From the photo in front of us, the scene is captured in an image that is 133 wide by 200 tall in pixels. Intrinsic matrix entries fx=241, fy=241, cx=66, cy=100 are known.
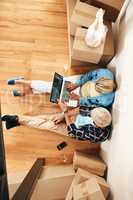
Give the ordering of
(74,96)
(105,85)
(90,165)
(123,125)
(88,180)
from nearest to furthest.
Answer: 1. (123,125)
2. (88,180)
3. (105,85)
4. (90,165)
5. (74,96)

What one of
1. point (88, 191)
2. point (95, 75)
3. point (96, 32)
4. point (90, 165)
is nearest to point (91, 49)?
point (96, 32)

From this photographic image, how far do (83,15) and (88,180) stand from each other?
4.44 feet

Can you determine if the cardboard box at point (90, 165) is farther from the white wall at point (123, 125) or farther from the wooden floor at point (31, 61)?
the wooden floor at point (31, 61)

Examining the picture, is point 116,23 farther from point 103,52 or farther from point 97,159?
point 97,159

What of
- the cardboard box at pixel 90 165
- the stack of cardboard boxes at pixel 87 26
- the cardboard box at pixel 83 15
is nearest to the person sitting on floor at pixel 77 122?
the cardboard box at pixel 90 165

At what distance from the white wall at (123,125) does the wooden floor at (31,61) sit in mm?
528

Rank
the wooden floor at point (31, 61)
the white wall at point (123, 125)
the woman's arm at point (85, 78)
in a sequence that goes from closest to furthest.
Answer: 1. the white wall at point (123, 125)
2. the woman's arm at point (85, 78)
3. the wooden floor at point (31, 61)

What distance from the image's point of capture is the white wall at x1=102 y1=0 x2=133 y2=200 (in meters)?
1.60

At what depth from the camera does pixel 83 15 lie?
204 cm

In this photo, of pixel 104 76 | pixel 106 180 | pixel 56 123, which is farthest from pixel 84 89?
pixel 106 180

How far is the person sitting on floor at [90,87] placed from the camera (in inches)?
79.8

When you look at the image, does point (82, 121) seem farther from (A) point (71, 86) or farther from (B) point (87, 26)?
(B) point (87, 26)

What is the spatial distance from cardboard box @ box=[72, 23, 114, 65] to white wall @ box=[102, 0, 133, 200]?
8cm

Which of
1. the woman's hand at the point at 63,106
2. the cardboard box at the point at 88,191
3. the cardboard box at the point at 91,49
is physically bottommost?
the cardboard box at the point at 88,191
